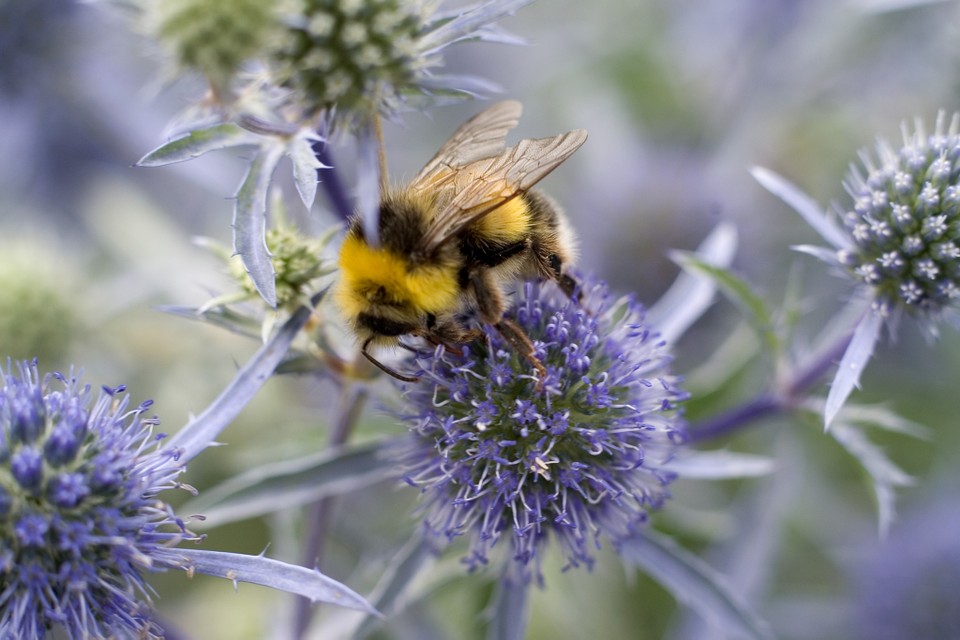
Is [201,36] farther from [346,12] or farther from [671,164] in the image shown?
[671,164]

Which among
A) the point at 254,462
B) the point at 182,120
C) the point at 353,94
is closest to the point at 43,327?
the point at 254,462

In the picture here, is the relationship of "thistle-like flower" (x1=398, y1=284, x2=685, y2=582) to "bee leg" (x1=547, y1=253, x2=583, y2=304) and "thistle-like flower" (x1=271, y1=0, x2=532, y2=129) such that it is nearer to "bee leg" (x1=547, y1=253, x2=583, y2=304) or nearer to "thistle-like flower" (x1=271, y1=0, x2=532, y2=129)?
"bee leg" (x1=547, y1=253, x2=583, y2=304)

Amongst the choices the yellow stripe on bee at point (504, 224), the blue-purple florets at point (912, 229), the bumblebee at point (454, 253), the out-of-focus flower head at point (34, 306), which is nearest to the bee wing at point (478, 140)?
the bumblebee at point (454, 253)

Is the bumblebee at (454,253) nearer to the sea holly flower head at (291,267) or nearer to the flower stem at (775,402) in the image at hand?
the sea holly flower head at (291,267)

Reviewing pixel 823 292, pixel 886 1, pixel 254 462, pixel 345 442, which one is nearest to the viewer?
pixel 345 442

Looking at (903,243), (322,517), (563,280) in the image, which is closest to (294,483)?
(322,517)
